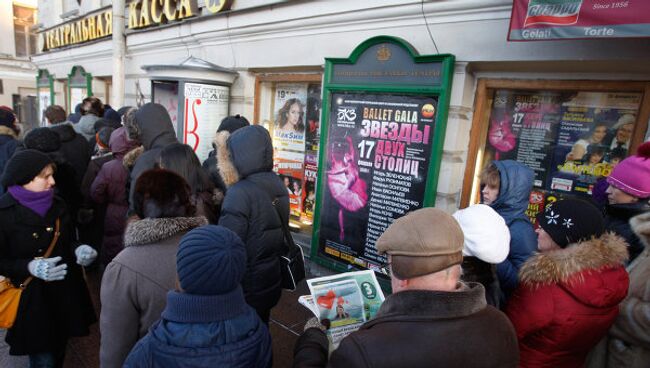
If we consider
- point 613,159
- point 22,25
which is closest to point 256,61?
point 613,159

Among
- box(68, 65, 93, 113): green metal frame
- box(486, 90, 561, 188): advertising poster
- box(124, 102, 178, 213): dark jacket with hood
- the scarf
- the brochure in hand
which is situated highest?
box(68, 65, 93, 113): green metal frame

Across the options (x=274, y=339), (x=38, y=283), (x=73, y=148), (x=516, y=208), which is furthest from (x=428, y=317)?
(x=73, y=148)

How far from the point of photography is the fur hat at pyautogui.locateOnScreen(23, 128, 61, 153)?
10.8 feet

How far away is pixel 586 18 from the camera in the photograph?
2441mm

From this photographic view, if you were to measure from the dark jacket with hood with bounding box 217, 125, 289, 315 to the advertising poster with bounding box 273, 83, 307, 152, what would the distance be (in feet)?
8.24

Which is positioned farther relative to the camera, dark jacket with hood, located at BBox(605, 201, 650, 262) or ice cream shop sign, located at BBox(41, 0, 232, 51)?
ice cream shop sign, located at BBox(41, 0, 232, 51)

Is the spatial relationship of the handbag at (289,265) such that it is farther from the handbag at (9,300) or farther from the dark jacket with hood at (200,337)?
the handbag at (9,300)

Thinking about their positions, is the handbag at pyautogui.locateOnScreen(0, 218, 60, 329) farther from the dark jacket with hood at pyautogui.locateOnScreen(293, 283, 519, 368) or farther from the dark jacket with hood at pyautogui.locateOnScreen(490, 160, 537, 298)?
the dark jacket with hood at pyautogui.locateOnScreen(490, 160, 537, 298)

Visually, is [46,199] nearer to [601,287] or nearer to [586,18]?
[601,287]

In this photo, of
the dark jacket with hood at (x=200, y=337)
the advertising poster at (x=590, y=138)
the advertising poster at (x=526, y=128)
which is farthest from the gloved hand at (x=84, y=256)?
the advertising poster at (x=590, y=138)

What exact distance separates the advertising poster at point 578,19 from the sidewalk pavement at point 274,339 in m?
3.10

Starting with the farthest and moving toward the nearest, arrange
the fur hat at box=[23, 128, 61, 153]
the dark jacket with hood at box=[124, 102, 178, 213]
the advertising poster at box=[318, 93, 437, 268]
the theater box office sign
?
the advertising poster at box=[318, 93, 437, 268], the theater box office sign, the fur hat at box=[23, 128, 61, 153], the dark jacket with hood at box=[124, 102, 178, 213]

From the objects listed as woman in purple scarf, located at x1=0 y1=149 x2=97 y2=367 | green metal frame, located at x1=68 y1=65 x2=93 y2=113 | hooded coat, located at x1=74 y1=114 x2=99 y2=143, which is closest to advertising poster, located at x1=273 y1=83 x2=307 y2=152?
hooded coat, located at x1=74 y1=114 x2=99 y2=143

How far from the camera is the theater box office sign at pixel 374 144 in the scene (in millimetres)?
3520
